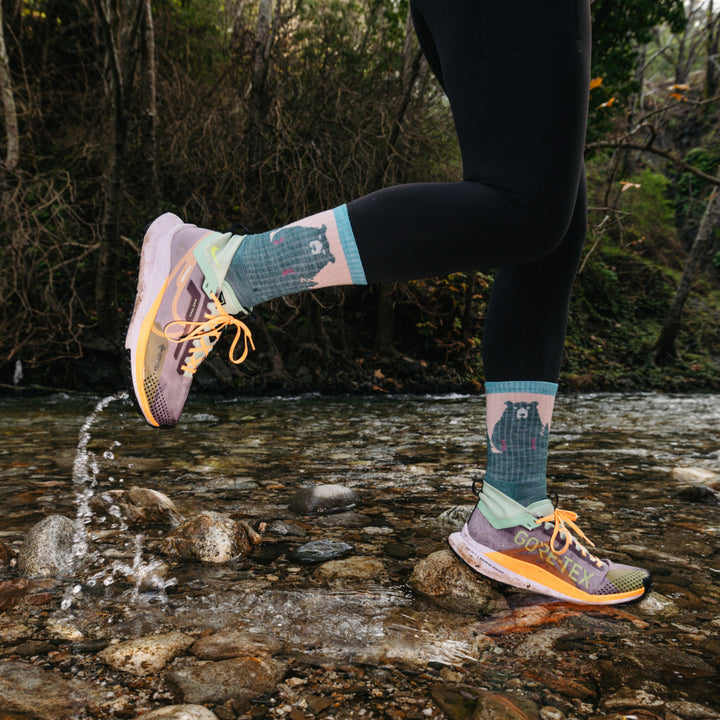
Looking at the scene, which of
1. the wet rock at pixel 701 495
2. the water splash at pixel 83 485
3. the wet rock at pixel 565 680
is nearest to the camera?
the wet rock at pixel 565 680

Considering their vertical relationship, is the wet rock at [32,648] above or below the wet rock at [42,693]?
below

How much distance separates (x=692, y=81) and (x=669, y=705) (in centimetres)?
2849

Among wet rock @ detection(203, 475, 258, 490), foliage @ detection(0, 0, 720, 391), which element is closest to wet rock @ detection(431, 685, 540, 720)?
wet rock @ detection(203, 475, 258, 490)

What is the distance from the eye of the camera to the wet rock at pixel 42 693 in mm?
752

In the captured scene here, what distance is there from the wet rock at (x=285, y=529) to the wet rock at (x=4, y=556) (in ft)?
2.01

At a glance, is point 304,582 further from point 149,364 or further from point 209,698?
point 149,364

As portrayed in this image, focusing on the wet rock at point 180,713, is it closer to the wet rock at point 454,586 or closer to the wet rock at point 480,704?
the wet rock at point 480,704

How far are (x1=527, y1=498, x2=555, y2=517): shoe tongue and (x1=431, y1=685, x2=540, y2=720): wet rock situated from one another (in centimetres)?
57

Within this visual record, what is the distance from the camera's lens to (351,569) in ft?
4.32

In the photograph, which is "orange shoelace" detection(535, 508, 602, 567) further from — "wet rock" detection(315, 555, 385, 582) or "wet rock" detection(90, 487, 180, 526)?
"wet rock" detection(90, 487, 180, 526)

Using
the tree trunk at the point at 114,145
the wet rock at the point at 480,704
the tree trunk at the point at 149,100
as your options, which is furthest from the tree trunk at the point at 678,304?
the wet rock at the point at 480,704

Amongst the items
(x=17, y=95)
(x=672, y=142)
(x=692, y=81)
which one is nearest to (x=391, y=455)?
(x=17, y=95)

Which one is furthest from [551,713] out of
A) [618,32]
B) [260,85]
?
[618,32]

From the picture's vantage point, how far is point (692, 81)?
23.0m
